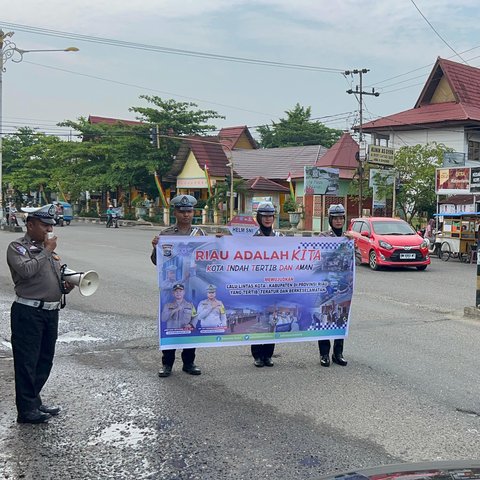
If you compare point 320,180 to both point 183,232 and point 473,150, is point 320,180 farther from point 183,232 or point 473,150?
point 183,232

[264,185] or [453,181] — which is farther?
[264,185]

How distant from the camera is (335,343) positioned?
6438 millimetres

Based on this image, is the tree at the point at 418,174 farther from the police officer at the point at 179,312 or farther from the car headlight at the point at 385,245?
the police officer at the point at 179,312

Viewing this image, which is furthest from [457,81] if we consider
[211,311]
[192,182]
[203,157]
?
[211,311]

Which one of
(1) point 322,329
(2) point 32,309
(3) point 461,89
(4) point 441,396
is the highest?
(3) point 461,89

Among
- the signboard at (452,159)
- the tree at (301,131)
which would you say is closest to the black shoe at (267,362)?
the signboard at (452,159)

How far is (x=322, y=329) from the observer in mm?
6281

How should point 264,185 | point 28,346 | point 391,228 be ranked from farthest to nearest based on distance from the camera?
1. point 264,185
2. point 391,228
3. point 28,346

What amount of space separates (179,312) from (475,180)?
57.0ft

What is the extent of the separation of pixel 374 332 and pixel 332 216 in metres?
2.31

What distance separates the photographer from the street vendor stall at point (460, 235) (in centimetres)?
2009

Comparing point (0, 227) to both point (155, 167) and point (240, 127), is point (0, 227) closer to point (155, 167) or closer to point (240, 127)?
point (155, 167)

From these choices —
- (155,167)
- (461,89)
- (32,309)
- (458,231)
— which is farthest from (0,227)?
(32,309)

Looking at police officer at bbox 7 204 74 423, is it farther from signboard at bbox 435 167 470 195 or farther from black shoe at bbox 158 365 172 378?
signboard at bbox 435 167 470 195
